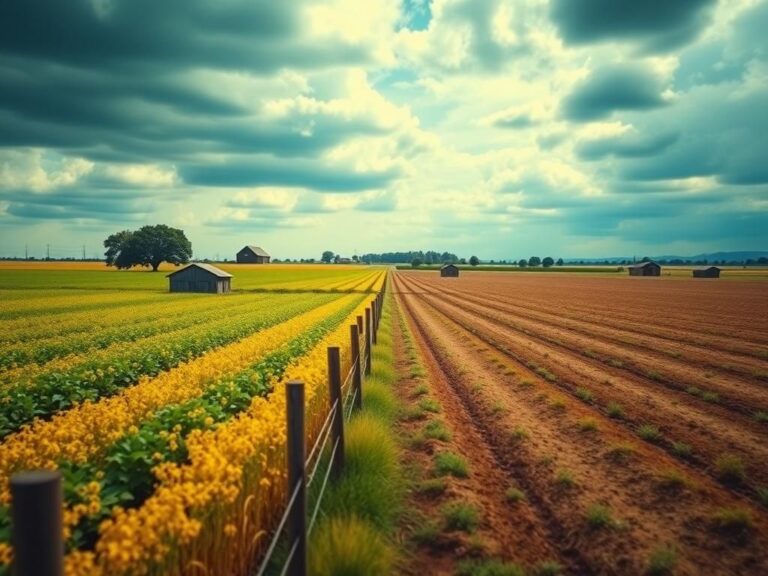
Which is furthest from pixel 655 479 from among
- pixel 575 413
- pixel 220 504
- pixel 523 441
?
pixel 220 504

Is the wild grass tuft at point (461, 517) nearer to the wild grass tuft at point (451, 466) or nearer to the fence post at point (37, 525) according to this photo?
the wild grass tuft at point (451, 466)

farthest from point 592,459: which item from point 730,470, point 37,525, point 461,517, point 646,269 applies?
point 646,269

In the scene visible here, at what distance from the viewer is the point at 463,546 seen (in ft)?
19.0

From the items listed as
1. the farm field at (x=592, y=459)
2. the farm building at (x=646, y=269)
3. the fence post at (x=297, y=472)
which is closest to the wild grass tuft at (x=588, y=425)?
the farm field at (x=592, y=459)

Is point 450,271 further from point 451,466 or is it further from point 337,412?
point 337,412

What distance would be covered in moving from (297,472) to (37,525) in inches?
105

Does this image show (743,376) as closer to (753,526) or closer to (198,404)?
(753,526)

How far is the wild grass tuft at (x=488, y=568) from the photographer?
5137 millimetres

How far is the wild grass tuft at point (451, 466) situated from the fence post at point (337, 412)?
1773 millimetres

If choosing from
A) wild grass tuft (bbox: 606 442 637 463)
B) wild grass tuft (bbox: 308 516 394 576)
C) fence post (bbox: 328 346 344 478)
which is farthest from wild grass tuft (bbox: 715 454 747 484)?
fence post (bbox: 328 346 344 478)

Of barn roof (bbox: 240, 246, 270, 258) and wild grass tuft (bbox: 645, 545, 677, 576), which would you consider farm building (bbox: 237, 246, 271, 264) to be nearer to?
barn roof (bbox: 240, 246, 270, 258)

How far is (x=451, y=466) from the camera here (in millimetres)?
7902

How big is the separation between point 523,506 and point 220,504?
4415mm

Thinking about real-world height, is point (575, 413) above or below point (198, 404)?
below
